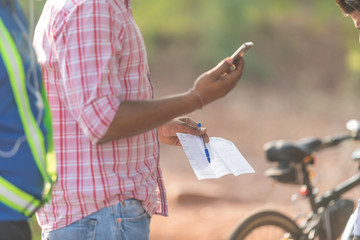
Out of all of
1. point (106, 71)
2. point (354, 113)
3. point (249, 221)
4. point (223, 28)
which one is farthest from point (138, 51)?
point (223, 28)

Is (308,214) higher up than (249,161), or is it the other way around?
(308,214)

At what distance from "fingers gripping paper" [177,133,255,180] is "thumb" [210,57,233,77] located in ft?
1.30

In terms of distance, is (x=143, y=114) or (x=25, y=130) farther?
(x=143, y=114)

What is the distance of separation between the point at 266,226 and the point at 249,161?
22.6 feet

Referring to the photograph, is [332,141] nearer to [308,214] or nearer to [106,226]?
[308,214]

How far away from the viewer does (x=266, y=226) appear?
401cm

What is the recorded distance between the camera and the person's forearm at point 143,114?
1.80 meters

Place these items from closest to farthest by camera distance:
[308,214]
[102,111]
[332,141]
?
1. [102,111]
2. [308,214]
3. [332,141]

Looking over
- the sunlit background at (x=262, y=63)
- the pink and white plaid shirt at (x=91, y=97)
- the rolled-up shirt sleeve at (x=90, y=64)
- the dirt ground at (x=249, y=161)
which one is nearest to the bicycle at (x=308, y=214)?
the dirt ground at (x=249, y=161)

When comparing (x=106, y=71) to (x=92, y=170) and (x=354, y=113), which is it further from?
(x=354, y=113)

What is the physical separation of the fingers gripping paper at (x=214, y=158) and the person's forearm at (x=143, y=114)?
0.37 meters

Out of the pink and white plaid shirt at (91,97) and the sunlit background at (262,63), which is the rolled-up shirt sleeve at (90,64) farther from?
the sunlit background at (262,63)

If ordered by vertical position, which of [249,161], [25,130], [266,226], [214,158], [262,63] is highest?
[25,130]

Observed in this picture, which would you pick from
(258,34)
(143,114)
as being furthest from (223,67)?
(258,34)
